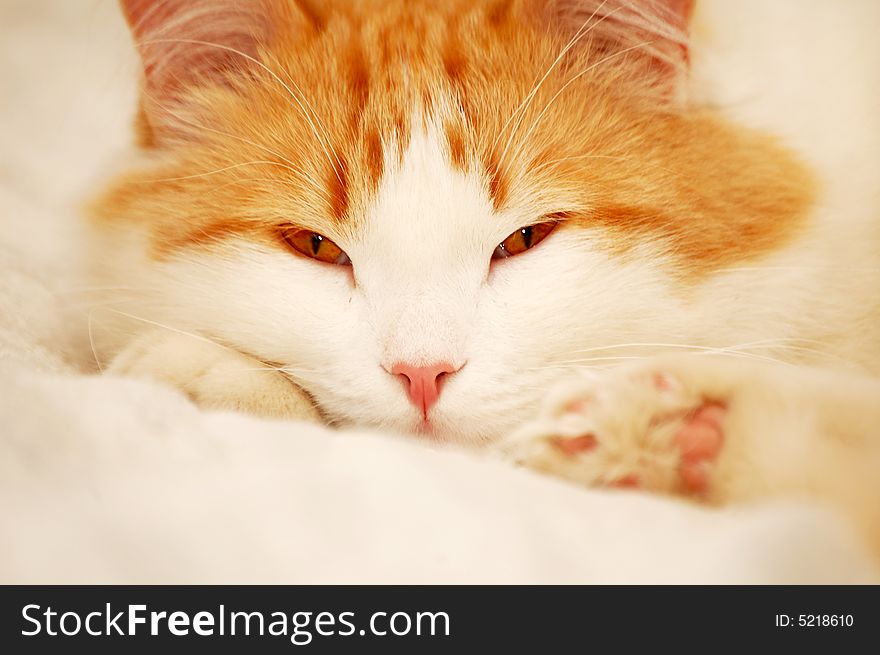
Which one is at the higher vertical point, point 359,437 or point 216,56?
point 216,56

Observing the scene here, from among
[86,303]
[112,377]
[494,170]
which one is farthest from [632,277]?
[86,303]

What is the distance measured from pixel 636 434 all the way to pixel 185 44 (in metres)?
1.01

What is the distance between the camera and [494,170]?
1.17 m

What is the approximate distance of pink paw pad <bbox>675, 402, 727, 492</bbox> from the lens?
0.87 m

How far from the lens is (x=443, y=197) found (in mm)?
1147

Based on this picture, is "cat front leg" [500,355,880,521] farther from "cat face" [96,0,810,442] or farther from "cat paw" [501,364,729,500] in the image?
"cat face" [96,0,810,442]

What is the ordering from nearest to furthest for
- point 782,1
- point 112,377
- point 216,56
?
point 112,377 → point 216,56 → point 782,1

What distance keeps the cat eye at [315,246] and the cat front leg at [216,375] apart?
17cm

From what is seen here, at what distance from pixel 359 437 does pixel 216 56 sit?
2.60ft

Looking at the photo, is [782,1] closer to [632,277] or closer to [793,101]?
[793,101]

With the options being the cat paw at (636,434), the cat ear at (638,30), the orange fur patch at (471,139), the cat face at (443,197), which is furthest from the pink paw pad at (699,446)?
the cat ear at (638,30)

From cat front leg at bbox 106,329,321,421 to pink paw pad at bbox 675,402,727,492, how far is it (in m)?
0.52

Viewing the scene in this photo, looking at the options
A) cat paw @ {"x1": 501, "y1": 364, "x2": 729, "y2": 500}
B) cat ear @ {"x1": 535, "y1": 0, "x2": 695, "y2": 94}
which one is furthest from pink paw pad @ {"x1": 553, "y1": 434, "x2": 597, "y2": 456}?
cat ear @ {"x1": 535, "y1": 0, "x2": 695, "y2": 94}

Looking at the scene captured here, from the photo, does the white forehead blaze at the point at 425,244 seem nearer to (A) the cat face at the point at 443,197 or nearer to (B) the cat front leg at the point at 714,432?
(A) the cat face at the point at 443,197
